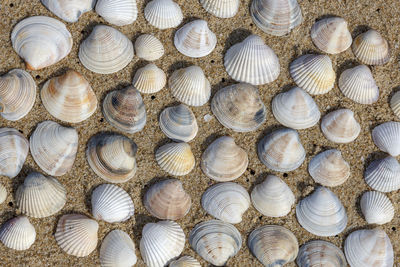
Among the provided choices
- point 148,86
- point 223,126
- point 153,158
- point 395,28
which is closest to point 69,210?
point 153,158

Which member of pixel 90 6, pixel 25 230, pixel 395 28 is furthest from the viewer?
pixel 395 28

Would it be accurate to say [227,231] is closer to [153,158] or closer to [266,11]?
[153,158]

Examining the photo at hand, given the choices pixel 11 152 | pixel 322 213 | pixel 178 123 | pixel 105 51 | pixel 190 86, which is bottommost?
pixel 322 213

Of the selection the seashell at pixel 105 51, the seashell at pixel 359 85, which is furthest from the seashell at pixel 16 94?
→ the seashell at pixel 359 85

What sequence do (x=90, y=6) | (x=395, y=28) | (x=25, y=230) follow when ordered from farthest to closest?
1. (x=395, y=28)
2. (x=90, y=6)
3. (x=25, y=230)

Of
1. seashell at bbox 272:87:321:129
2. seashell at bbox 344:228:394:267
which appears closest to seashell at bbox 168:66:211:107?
seashell at bbox 272:87:321:129

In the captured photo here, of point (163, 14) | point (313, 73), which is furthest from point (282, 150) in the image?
point (163, 14)

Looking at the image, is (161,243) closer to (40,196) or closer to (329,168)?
(40,196)
